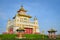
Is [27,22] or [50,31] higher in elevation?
[27,22]

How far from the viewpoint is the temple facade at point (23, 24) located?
37.8 m

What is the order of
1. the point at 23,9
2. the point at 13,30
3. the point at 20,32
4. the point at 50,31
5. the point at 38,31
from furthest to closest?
the point at 23,9
the point at 38,31
the point at 13,30
the point at 50,31
the point at 20,32

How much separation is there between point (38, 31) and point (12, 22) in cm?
721

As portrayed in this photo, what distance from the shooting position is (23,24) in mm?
38406

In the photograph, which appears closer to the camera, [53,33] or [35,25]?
[53,33]

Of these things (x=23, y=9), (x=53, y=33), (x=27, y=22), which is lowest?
(x=53, y=33)

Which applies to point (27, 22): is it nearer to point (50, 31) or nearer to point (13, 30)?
point (13, 30)

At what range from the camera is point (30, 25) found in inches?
1540

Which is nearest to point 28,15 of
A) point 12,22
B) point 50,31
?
point 12,22

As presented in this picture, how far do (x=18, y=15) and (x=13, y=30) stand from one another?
15.9ft

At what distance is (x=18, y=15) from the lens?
40.5 metres

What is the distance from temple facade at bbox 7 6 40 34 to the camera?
37778mm

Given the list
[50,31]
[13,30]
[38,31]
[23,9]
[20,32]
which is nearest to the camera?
[20,32]

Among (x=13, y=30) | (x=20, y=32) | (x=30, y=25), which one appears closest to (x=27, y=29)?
(x=30, y=25)
